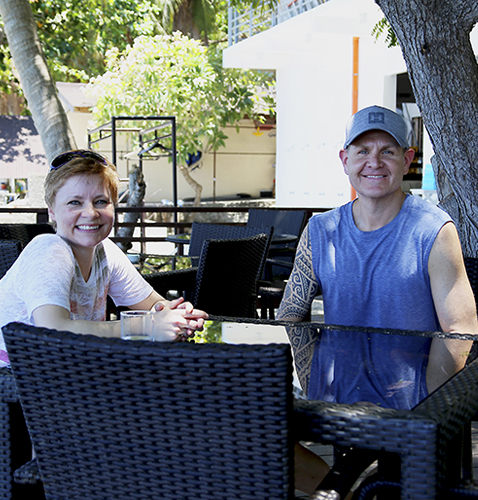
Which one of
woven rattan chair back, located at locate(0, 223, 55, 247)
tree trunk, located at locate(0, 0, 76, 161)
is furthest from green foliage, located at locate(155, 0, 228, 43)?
woven rattan chair back, located at locate(0, 223, 55, 247)

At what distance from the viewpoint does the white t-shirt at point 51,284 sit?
1.45m

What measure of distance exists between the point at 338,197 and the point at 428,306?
421 inches

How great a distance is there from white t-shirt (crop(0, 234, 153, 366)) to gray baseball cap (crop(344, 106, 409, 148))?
0.94 metres

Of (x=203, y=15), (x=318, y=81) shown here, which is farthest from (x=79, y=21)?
(x=203, y=15)

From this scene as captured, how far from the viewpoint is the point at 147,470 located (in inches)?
39.3

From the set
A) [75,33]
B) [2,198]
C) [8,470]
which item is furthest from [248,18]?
[8,470]

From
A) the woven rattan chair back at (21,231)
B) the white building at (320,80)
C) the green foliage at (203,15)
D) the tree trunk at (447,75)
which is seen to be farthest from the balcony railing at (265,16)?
the green foliage at (203,15)

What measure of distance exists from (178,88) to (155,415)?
14.2 meters

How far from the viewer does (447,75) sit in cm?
260

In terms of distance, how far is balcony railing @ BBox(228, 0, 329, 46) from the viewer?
10.9 m

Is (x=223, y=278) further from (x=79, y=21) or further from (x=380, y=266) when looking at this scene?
(x=79, y=21)

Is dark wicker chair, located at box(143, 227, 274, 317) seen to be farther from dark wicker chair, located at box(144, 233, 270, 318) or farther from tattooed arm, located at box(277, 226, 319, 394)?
tattooed arm, located at box(277, 226, 319, 394)

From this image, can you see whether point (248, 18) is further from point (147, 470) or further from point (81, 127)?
point (147, 470)

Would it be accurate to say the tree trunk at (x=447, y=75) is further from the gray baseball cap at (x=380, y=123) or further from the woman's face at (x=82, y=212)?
the woman's face at (x=82, y=212)
